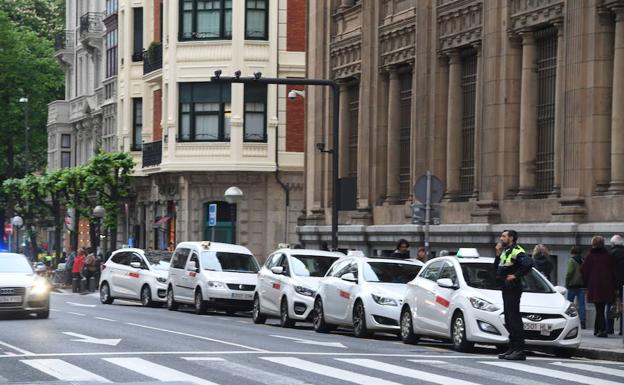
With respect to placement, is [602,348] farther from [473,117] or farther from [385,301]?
[473,117]

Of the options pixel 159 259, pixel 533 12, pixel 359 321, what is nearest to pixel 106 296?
pixel 159 259

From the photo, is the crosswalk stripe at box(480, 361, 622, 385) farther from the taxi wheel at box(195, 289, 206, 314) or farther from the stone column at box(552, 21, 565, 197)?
the taxi wheel at box(195, 289, 206, 314)

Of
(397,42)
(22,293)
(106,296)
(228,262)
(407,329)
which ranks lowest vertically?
(106,296)

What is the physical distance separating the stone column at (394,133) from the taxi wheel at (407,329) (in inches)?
720

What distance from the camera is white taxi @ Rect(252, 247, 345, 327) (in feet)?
106

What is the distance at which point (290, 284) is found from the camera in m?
32.6

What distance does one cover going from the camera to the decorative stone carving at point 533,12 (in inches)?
1342

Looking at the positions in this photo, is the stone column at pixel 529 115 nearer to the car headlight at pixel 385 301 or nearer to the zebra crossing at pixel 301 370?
the car headlight at pixel 385 301

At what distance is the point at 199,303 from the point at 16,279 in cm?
780

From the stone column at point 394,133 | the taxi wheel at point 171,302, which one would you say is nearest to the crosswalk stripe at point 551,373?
the taxi wheel at point 171,302

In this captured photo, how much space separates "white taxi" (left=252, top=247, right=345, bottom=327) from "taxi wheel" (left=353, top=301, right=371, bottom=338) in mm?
3604

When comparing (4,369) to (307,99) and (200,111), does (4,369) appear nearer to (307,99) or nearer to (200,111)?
(307,99)

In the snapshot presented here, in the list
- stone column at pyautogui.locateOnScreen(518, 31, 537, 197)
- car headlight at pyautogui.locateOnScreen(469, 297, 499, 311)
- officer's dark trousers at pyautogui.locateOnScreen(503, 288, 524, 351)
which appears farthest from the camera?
stone column at pyautogui.locateOnScreen(518, 31, 537, 197)

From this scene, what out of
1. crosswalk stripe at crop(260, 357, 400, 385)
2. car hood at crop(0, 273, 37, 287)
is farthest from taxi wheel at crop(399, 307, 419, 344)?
car hood at crop(0, 273, 37, 287)
